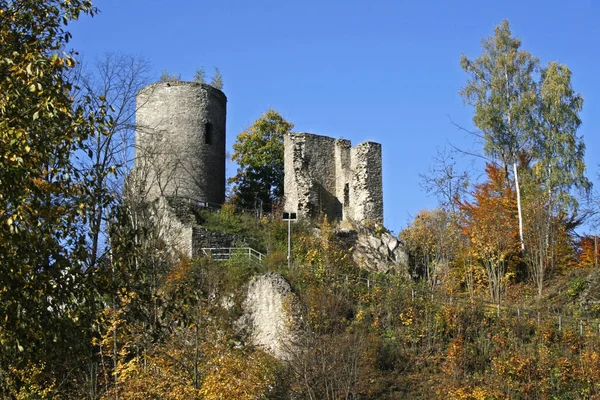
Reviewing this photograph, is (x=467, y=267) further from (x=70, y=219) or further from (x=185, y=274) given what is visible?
(x=70, y=219)

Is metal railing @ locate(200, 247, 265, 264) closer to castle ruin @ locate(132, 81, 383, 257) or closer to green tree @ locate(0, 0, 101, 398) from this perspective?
castle ruin @ locate(132, 81, 383, 257)

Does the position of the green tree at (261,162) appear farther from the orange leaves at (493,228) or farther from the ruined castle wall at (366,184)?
the orange leaves at (493,228)

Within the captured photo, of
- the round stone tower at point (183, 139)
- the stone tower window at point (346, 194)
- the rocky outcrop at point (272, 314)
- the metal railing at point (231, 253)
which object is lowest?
the rocky outcrop at point (272, 314)

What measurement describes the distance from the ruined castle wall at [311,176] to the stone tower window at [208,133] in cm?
286

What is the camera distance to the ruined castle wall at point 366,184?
32.4 m

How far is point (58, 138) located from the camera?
1006 cm

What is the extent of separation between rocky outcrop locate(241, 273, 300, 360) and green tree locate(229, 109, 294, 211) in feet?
34.5

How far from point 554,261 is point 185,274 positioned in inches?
509

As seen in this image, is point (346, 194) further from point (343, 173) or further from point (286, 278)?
point (286, 278)

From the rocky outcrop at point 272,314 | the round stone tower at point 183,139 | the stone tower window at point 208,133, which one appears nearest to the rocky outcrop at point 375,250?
the round stone tower at point 183,139

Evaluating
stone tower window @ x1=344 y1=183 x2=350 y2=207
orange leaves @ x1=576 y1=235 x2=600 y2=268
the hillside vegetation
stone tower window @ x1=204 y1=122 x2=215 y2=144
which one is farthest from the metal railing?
orange leaves @ x1=576 y1=235 x2=600 y2=268

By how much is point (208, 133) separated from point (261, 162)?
503cm

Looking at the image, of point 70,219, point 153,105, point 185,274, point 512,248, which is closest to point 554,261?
point 512,248

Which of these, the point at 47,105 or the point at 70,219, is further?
the point at 70,219
